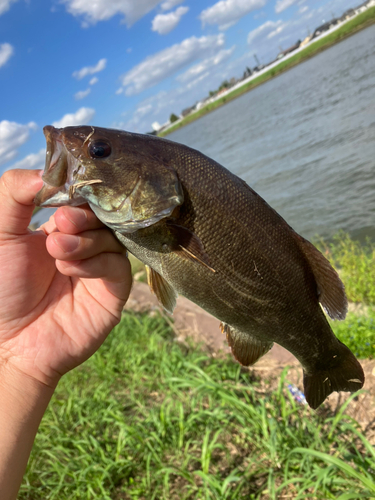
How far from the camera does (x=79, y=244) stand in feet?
6.29

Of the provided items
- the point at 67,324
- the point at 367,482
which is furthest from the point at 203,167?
the point at 367,482

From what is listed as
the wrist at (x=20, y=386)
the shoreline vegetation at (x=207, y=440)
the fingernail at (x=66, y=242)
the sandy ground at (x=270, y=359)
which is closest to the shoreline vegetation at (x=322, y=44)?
the sandy ground at (x=270, y=359)

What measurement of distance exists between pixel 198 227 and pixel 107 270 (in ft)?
2.07

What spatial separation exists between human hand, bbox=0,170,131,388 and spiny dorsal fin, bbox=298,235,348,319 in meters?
1.10

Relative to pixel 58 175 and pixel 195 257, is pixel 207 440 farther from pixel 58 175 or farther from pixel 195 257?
pixel 58 175

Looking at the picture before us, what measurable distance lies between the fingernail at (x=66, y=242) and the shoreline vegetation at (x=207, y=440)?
2243 millimetres

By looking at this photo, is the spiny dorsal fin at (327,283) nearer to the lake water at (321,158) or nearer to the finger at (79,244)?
the finger at (79,244)

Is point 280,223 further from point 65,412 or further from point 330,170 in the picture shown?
point 330,170

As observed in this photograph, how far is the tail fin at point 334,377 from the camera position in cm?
213

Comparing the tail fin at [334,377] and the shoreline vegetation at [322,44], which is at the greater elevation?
the shoreline vegetation at [322,44]

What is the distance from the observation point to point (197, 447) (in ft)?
12.1

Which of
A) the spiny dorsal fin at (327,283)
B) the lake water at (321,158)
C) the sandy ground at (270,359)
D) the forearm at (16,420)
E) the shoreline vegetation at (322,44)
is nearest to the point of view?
the forearm at (16,420)

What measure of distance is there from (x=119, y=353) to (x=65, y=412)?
4.47 ft

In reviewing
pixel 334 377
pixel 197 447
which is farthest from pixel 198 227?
pixel 197 447
